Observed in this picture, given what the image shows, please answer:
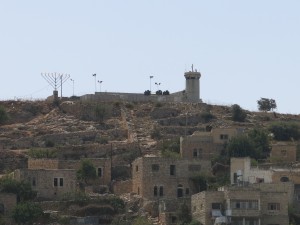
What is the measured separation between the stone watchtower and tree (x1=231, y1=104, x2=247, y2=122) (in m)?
4.99

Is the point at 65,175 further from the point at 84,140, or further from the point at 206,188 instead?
the point at 84,140

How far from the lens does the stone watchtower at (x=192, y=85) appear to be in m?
121

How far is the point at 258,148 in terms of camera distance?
101 metres

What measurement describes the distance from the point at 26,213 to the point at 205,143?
53.7 ft

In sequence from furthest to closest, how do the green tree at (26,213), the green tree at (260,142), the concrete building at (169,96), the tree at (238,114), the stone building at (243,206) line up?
the concrete building at (169,96)
the tree at (238,114)
the green tree at (260,142)
the green tree at (26,213)
the stone building at (243,206)

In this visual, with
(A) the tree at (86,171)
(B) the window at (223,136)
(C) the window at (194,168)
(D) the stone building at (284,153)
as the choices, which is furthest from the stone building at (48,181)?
(D) the stone building at (284,153)

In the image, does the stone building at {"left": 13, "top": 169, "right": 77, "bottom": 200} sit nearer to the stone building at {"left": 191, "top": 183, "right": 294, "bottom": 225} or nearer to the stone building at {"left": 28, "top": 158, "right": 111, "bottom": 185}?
the stone building at {"left": 28, "top": 158, "right": 111, "bottom": 185}

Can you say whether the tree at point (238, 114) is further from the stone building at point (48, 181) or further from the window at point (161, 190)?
the stone building at point (48, 181)

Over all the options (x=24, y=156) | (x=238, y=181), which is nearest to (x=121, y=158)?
(x=24, y=156)

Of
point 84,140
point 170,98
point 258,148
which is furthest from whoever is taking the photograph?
point 170,98

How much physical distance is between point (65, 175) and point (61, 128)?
18723 mm

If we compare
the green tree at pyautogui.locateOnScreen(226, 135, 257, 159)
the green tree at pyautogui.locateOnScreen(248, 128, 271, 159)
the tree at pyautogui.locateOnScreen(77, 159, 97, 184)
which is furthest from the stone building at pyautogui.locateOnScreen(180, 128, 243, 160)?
the tree at pyautogui.locateOnScreen(77, 159, 97, 184)

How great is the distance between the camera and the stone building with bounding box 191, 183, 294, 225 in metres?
86.8

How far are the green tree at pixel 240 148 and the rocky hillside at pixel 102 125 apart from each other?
231 inches
